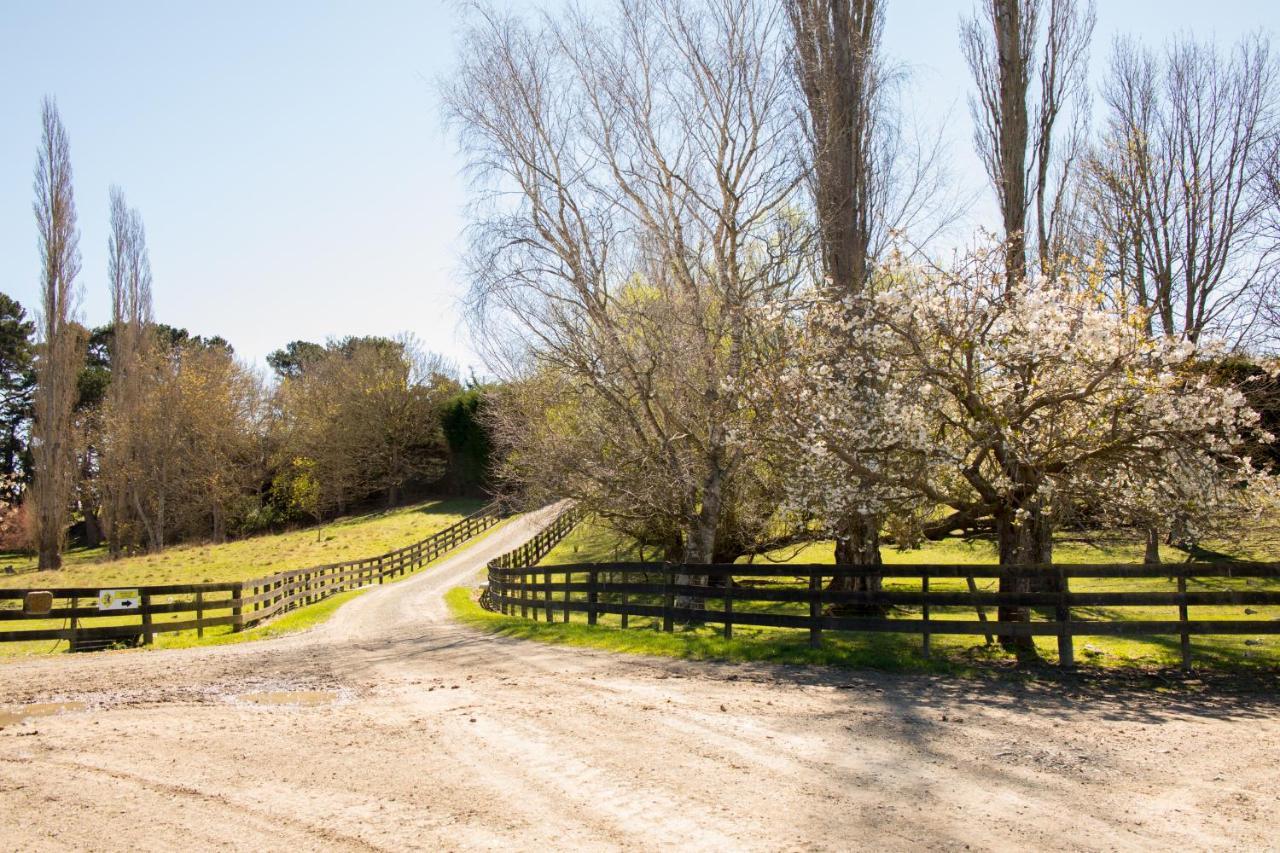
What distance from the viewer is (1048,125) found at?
16109mm

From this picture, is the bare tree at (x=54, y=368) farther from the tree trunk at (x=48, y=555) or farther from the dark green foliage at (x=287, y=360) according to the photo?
the dark green foliage at (x=287, y=360)

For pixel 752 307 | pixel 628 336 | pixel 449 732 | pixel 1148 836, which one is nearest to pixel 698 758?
pixel 449 732

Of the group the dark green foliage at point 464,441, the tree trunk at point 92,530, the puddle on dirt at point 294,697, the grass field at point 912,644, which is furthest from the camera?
→ the tree trunk at point 92,530

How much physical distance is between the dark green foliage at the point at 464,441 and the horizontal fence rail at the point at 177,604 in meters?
22.9

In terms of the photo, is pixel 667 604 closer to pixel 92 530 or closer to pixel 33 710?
pixel 33 710

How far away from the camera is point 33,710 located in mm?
8617

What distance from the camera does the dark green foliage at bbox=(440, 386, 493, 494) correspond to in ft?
188

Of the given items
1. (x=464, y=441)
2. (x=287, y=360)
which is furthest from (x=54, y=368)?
(x=287, y=360)

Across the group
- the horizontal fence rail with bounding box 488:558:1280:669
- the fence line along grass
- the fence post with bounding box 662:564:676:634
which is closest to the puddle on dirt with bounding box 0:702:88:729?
the horizontal fence rail with bounding box 488:558:1280:669

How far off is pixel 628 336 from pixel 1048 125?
865cm

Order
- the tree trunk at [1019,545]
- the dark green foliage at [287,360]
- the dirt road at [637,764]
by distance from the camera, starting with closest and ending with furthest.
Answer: the dirt road at [637,764]
the tree trunk at [1019,545]
the dark green foliage at [287,360]

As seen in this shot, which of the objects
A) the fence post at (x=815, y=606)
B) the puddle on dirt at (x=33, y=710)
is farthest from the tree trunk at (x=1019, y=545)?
the puddle on dirt at (x=33, y=710)

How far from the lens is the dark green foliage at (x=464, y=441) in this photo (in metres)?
57.3

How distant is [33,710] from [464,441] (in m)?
50.2
